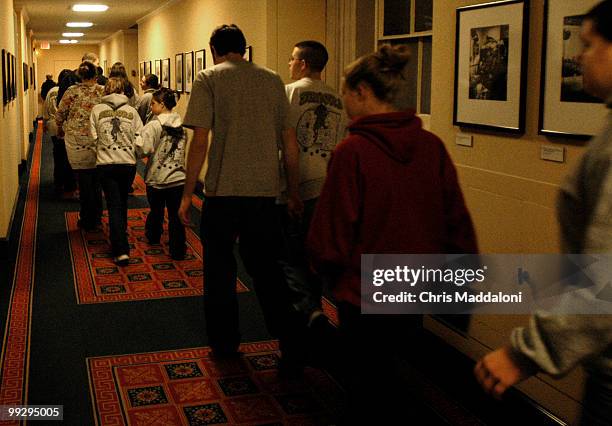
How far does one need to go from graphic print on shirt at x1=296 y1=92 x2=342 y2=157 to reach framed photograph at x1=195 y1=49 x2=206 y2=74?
689 cm

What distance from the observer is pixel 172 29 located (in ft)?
46.3

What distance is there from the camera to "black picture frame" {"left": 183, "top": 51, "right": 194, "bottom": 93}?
39.7 ft

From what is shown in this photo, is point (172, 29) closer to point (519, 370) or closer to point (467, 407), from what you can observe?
point (467, 407)

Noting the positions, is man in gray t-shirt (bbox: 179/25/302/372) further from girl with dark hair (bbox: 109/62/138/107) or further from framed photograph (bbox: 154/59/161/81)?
framed photograph (bbox: 154/59/161/81)

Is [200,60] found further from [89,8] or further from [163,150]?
[89,8]

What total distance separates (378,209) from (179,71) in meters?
11.6

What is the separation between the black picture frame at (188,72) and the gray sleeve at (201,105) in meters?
8.25

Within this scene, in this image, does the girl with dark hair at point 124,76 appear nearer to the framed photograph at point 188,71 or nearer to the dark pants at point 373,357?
the framed photograph at point 188,71

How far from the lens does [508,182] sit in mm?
3881

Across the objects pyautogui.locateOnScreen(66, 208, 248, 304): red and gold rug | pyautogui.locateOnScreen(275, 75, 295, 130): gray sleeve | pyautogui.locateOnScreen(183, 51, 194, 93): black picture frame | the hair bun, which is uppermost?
pyautogui.locateOnScreen(183, 51, 194, 93): black picture frame

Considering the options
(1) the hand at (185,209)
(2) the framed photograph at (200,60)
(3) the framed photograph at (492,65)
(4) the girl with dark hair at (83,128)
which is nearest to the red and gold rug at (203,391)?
(1) the hand at (185,209)

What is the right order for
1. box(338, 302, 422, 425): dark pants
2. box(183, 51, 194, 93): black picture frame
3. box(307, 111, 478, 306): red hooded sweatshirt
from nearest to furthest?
1. box(307, 111, 478, 306): red hooded sweatshirt
2. box(338, 302, 422, 425): dark pants
3. box(183, 51, 194, 93): black picture frame

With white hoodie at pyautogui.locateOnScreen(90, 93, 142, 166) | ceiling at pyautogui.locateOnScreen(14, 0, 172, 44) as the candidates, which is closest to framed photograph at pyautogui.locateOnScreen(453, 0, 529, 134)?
white hoodie at pyautogui.locateOnScreen(90, 93, 142, 166)

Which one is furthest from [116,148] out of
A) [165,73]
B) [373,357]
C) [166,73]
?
[165,73]
